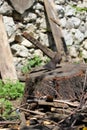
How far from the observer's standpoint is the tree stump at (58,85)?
4.77m

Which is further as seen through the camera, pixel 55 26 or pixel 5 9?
pixel 55 26

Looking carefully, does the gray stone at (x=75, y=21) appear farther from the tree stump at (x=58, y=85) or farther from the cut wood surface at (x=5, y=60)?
the tree stump at (x=58, y=85)

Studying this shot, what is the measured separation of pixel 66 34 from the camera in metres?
7.46

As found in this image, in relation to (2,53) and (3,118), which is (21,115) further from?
(2,53)

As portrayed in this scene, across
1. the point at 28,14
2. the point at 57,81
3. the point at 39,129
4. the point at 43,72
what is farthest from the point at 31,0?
the point at 39,129

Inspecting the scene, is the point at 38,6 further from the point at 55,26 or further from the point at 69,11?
the point at 69,11

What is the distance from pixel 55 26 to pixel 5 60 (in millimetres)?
1377

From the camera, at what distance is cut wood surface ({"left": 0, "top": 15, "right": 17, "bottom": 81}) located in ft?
20.1

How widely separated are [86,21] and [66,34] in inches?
29.4

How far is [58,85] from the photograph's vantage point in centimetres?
482

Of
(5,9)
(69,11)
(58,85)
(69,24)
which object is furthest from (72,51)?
(58,85)

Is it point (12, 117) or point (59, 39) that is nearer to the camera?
point (12, 117)

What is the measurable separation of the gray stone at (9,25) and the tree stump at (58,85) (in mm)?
1703

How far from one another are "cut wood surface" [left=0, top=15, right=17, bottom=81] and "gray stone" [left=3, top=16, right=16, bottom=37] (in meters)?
0.18
